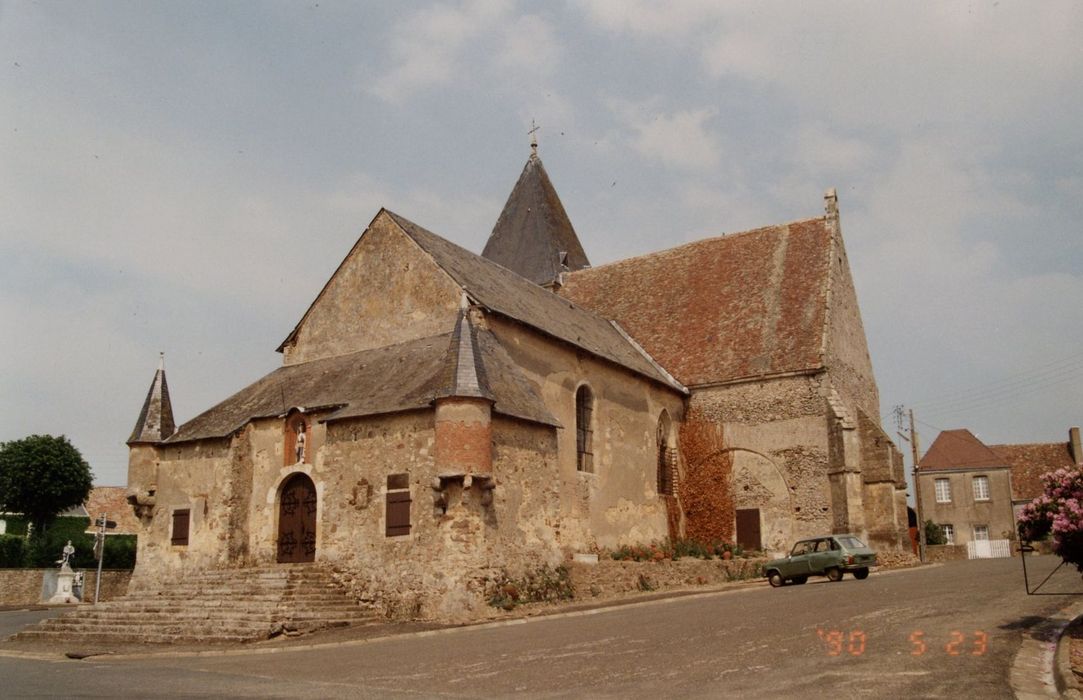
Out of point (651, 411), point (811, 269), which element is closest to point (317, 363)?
point (651, 411)

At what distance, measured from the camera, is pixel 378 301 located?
22094mm

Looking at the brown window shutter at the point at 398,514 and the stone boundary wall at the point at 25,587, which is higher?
the brown window shutter at the point at 398,514

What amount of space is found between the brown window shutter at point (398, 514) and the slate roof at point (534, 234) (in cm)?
1943

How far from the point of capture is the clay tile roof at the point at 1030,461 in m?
47.2

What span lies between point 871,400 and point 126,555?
105 feet

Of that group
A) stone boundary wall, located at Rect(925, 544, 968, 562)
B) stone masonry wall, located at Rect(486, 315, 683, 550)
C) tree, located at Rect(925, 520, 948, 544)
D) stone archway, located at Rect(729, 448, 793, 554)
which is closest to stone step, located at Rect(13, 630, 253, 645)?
stone masonry wall, located at Rect(486, 315, 683, 550)

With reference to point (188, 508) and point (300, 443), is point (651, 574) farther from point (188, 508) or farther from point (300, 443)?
point (188, 508)

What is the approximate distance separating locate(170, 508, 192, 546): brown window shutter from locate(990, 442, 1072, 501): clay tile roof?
42.5m

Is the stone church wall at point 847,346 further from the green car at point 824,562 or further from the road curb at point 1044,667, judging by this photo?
the road curb at point 1044,667

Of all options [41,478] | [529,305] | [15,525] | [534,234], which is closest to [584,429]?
[529,305]

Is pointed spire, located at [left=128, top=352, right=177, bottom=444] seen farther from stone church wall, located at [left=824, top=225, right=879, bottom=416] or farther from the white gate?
the white gate

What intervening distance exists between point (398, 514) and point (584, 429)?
22.5 ft

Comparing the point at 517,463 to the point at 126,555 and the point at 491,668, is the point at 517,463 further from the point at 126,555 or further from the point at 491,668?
the point at 126,555

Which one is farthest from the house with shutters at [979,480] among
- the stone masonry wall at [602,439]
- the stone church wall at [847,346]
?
the stone masonry wall at [602,439]
